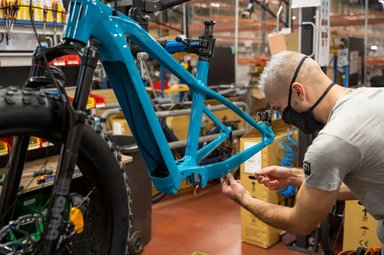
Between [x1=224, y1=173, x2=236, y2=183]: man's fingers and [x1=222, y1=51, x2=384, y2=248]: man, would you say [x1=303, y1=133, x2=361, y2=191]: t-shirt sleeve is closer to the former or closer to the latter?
[x1=222, y1=51, x2=384, y2=248]: man

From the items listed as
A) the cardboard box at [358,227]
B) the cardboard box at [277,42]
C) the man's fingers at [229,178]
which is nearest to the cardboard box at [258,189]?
the cardboard box at [358,227]

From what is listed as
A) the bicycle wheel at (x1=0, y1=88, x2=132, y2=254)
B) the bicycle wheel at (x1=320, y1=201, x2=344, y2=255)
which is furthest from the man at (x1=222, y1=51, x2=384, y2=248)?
the bicycle wheel at (x1=320, y1=201, x2=344, y2=255)

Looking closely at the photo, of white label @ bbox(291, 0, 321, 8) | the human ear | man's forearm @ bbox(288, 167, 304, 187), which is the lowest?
man's forearm @ bbox(288, 167, 304, 187)

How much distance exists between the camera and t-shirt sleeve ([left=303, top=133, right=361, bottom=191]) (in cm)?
146

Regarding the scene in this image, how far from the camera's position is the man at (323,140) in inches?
57.9

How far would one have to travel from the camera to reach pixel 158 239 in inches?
135

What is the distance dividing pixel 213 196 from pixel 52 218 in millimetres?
3608

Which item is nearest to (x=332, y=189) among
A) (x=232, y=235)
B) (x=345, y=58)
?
(x=232, y=235)

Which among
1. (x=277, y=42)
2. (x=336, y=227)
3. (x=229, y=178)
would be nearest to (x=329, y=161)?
(x=229, y=178)

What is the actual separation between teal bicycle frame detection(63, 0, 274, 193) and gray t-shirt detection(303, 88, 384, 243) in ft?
1.56

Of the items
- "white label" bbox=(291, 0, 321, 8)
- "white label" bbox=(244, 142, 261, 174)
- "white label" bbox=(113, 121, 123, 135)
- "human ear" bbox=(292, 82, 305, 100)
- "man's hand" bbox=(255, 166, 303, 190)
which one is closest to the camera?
"human ear" bbox=(292, 82, 305, 100)

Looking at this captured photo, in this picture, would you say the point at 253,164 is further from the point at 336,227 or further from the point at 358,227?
the point at 336,227

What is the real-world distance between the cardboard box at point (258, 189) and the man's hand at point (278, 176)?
1008 mm

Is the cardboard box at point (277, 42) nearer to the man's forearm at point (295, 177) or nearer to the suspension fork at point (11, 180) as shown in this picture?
the man's forearm at point (295, 177)
